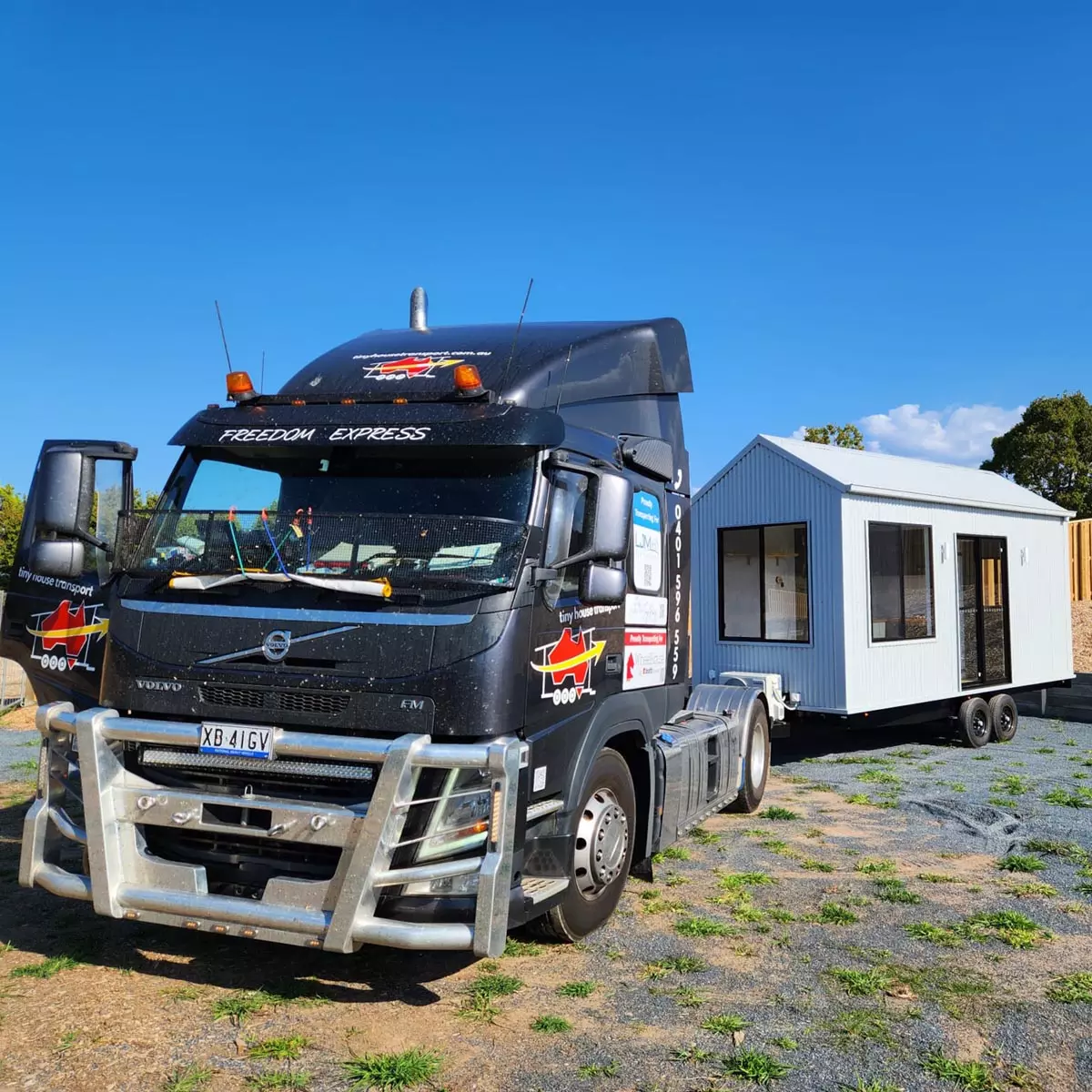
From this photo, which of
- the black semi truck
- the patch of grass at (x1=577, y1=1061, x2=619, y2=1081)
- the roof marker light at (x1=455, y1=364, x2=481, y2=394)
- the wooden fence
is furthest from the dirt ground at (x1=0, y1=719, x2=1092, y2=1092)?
the wooden fence

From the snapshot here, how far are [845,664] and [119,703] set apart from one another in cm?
753

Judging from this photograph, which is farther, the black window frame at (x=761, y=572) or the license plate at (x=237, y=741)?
the black window frame at (x=761, y=572)

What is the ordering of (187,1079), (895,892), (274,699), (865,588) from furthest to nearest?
(865,588)
(895,892)
(274,699)
(187,1079)

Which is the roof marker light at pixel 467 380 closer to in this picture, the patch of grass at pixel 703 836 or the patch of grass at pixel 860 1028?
the patch of grass at pixel 860 1028

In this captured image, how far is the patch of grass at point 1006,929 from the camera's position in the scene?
204 inches

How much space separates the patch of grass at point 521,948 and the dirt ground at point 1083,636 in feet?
49.1

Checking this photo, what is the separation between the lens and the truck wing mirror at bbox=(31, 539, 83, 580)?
4.94 metres

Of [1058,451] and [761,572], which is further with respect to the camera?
[1058,451]

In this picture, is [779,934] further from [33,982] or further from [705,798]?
[33,982]

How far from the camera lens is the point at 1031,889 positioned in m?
6.10

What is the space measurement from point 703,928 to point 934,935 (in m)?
1.20

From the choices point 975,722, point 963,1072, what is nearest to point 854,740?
point 975,722

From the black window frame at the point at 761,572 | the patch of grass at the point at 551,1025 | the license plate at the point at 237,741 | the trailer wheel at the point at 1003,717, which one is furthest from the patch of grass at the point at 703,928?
the trailer wheel at the point at 1003,717

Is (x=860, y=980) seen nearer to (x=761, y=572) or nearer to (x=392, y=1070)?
(x=392, y=1070)
